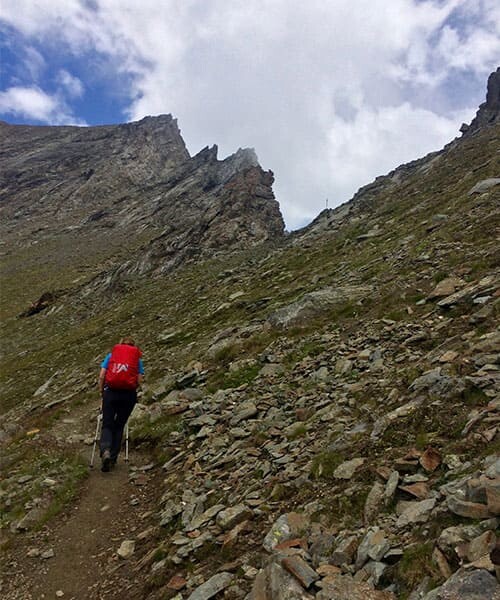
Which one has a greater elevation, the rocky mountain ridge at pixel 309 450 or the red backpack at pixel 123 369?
the red backpack at pixel 123 369

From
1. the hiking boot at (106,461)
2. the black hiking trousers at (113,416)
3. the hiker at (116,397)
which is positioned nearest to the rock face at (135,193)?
the hiker at (116,397)

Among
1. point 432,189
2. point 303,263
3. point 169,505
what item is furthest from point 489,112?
point 169,505

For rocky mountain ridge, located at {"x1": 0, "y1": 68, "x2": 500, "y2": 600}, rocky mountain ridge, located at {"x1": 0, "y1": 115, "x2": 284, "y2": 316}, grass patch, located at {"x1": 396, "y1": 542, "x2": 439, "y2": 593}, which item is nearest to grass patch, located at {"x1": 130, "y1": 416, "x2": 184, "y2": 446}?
rocky mountain ridge, located at {"x1": 0, "y1": 68, "x2": 500, "y2": 600}

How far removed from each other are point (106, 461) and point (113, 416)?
1.03 metres

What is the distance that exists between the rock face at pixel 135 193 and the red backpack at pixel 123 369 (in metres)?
34.1

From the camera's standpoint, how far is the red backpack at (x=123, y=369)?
1087cm

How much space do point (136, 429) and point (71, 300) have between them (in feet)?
125

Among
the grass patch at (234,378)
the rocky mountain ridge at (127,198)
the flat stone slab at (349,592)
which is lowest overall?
the flat stone slab at (349,592)

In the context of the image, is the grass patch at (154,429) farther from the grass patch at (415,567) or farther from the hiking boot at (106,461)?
the grass patch at (415,567)

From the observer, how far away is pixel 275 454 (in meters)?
7.94

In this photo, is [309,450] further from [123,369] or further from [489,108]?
[489,108]

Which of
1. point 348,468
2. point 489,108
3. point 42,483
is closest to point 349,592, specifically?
point 348,468

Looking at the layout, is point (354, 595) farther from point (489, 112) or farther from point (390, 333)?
point (489, 112)

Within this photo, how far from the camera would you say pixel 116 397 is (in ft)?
35.9
